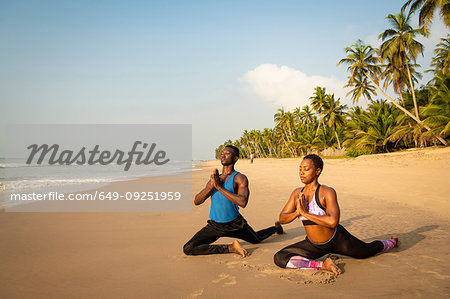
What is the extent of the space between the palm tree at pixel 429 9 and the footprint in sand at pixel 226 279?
27.0 m

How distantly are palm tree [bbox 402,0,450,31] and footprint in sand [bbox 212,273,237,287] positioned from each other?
88.5ft

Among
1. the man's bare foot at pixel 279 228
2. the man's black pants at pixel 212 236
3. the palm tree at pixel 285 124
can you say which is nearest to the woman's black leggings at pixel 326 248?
the man's black pants at pixel 212 236

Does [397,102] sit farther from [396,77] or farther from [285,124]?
[285,124]

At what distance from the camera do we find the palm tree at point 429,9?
21.2 metres

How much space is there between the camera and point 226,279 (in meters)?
3.29

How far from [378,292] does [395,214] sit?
4517 mm

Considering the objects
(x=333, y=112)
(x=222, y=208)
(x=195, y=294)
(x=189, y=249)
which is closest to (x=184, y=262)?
(x=189, y=249)

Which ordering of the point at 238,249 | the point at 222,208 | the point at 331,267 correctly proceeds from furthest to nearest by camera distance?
the point at 222,208, the point at 238,249, the point at 331,267

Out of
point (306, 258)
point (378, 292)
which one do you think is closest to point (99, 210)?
point (306, 258)

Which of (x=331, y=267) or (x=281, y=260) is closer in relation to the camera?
(x=331, y=267)

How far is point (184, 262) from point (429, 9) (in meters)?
28.4

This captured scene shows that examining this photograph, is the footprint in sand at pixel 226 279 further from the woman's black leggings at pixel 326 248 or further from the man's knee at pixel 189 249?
the man's knee at pixel 189 249

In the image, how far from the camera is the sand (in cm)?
300

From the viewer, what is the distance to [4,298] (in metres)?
2.95
